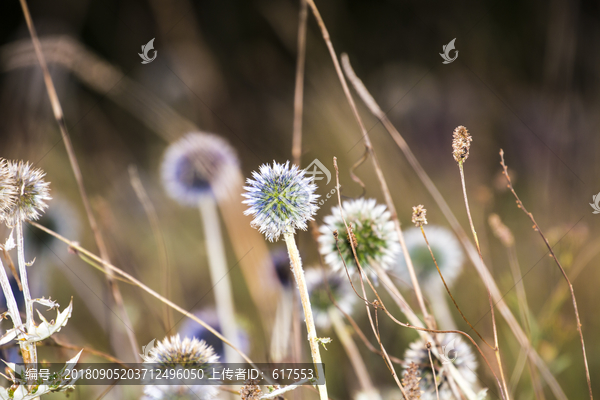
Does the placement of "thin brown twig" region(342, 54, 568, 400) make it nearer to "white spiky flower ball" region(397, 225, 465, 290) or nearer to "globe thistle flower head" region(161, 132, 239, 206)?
"white spiky flower ball" region(397, 225, 465, 290)

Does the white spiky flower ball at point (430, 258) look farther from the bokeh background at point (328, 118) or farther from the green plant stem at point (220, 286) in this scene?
the green plant stem at point (220, 286)

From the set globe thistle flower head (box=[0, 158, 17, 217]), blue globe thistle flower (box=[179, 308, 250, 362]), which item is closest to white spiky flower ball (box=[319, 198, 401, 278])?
blue globe thistle flower (box=[179, 308, 250, 362])

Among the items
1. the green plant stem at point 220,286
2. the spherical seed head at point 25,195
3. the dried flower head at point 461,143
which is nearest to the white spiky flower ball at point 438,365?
the dried flower head at point 461,143

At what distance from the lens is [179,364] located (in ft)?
2.61

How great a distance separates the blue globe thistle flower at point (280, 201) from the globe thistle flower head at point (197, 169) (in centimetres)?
88

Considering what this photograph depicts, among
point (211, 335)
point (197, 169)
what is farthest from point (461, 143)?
point (197, 169)

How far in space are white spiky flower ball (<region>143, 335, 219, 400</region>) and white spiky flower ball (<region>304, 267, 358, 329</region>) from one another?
0.50m

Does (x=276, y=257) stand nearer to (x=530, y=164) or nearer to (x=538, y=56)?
(x=530, y=164)

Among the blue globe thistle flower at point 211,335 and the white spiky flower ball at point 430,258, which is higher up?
the white spiky flower ball at point 430,258

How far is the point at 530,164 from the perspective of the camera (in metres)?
2.86

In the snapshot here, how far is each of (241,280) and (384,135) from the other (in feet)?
5.38

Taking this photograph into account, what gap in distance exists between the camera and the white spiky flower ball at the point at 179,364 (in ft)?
2.58

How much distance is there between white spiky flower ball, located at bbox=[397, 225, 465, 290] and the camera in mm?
1442

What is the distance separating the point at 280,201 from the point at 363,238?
1.32 feet
